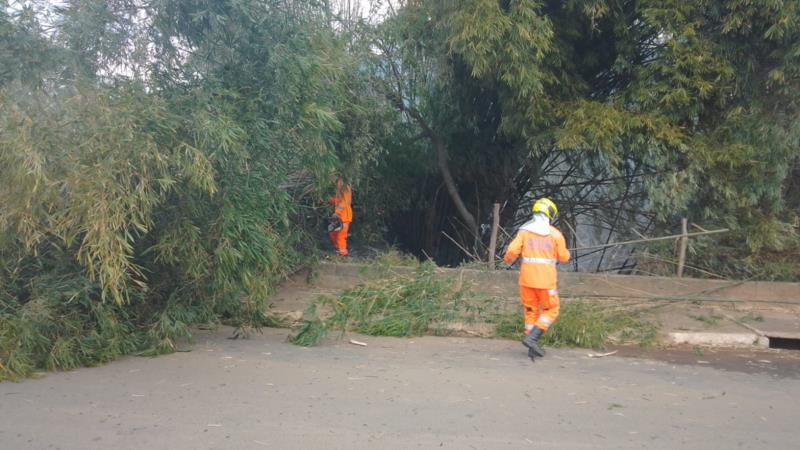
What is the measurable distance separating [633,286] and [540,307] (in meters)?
2.53

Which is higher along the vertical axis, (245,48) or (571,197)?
(245,48)

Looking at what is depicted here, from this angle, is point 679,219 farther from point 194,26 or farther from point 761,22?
point 194,26

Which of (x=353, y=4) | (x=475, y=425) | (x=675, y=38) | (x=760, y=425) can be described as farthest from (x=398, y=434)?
(x=353, y=4)

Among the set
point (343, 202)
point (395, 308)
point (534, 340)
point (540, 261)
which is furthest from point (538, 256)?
point (343, 202)

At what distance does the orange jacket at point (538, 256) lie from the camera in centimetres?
752

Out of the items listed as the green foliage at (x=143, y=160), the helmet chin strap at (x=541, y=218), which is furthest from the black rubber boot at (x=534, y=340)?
the green foliage at (x=143, y=160)

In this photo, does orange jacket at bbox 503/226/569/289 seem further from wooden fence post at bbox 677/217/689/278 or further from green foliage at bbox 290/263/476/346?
wooden fence post at bbox 677/217/689/278

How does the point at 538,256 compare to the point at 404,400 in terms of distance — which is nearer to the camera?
the point at 404,400

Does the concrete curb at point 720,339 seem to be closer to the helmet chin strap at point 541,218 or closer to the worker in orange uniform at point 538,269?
the worker in orange uniform at point 538,269

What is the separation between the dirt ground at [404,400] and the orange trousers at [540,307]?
39 cm

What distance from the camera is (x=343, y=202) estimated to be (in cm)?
1126

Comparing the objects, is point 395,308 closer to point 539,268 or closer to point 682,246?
point 539,268

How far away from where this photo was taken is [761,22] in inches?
364

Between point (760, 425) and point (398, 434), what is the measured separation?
271cm
